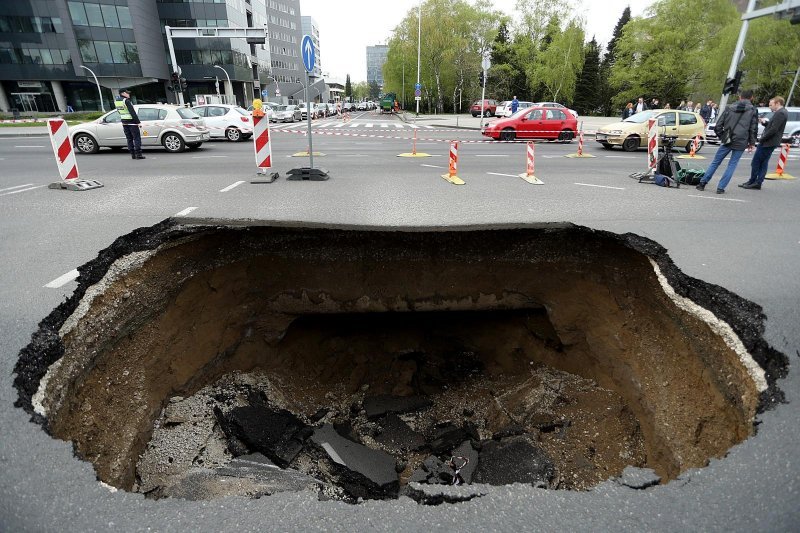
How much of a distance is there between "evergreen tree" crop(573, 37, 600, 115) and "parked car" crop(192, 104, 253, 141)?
45.9 metres

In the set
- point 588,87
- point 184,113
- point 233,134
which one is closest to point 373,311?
point 184,113

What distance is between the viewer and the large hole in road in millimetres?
3211

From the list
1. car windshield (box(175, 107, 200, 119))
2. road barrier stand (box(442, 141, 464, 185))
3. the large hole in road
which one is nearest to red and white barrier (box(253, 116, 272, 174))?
road barrier stand (box(442, 141, 464, 185))

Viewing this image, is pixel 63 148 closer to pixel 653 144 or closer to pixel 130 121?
pixel 130 121

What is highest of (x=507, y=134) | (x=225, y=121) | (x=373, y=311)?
(x=225, y=121)

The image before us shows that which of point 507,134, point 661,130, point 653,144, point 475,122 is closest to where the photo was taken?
point 653,144

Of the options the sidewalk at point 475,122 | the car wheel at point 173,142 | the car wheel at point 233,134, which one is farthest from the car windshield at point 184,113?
the sidewalk at point 475,122

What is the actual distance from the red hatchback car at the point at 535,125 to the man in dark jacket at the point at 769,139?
10975 mm

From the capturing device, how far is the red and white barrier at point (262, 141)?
8.98m

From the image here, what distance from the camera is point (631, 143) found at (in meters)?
16.7

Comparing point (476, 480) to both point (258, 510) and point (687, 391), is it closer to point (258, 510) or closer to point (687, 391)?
point (687, 391)

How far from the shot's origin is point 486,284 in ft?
18.2

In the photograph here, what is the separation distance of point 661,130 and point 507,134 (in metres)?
5.95

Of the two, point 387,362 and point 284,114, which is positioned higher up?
point 284,114
